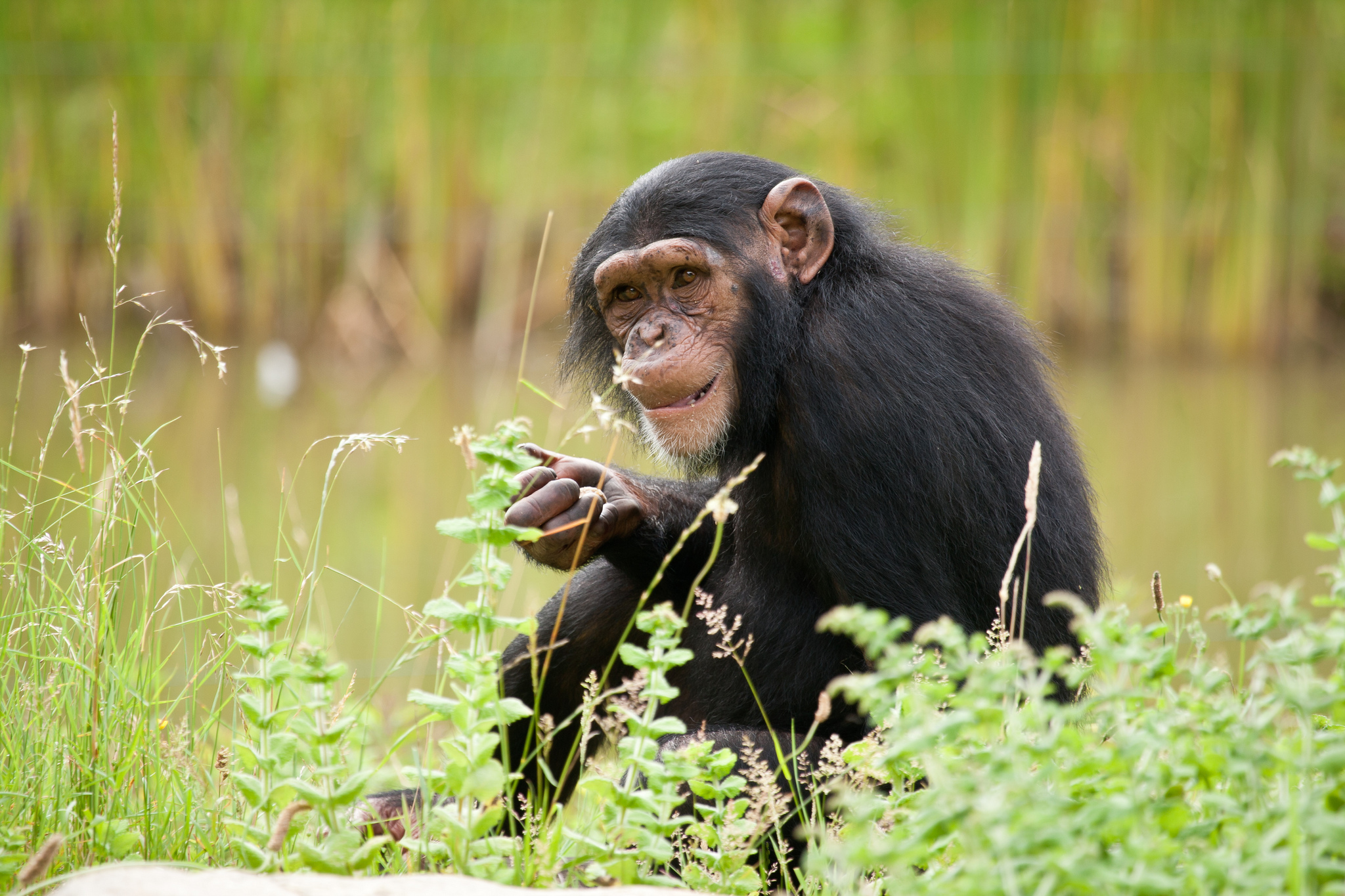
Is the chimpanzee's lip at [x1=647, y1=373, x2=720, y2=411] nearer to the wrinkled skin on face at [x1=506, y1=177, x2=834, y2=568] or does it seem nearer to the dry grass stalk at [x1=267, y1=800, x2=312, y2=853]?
the wrinkled skin on face at [x1=506, y1=177, x2=834, y2=568]

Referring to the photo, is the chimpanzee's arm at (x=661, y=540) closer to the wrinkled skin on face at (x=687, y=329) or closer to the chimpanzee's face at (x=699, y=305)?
the wrinkled skin on face at (x=687, y=329)

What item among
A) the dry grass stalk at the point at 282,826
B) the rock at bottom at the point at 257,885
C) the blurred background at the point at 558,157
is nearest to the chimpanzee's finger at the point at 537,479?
the dry grass stalk at the point at 282,826

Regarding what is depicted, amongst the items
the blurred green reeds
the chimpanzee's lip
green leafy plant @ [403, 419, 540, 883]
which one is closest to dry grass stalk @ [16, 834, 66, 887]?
green leafy plant @ [403, 419, 540, 883]

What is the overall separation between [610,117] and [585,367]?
10136mm

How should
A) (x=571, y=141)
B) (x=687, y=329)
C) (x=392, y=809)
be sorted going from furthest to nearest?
(x=571, y=141)
(x=687, y=329)
(x=392, y=809)

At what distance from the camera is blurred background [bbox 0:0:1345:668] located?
1305cm

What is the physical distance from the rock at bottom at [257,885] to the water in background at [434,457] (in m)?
1.99

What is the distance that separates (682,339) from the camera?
394cm

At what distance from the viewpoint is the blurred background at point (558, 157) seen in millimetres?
13047

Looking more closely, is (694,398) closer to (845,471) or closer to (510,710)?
(845,471)

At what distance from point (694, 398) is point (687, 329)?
22 centimetres

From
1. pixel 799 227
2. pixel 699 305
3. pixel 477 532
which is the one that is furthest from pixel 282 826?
pixel 799 227

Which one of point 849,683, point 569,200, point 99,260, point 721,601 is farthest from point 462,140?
point 849,683

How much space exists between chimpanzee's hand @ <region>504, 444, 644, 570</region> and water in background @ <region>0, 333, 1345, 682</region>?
0.46 m
